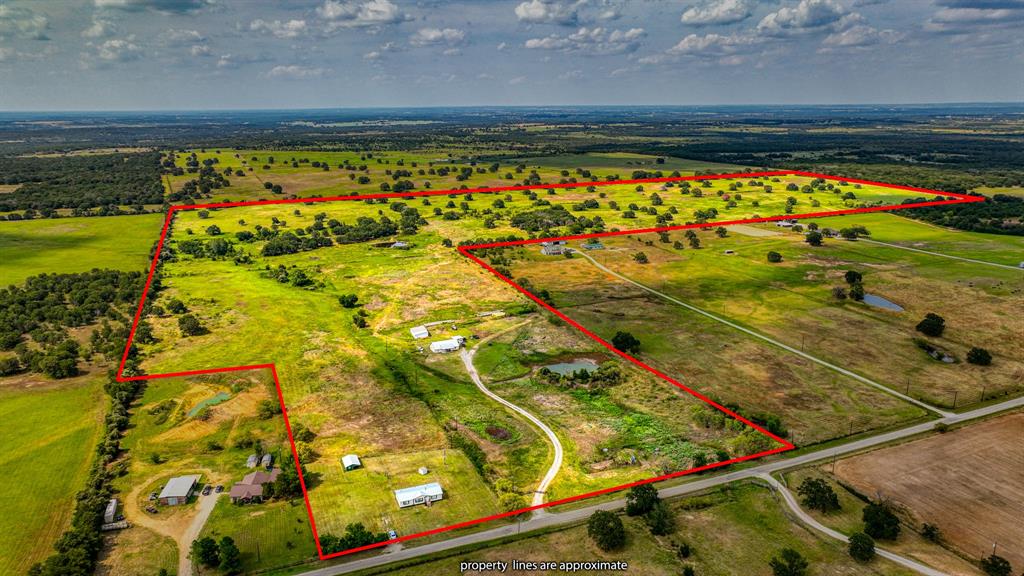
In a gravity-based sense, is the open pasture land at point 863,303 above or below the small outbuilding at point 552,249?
below

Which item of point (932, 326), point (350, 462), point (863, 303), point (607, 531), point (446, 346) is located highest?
point (932, 326)

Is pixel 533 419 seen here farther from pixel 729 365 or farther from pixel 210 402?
pixel 210 402

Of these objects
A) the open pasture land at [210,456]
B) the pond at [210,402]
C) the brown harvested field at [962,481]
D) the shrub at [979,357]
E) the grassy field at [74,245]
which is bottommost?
the open pasture land at [210,456]

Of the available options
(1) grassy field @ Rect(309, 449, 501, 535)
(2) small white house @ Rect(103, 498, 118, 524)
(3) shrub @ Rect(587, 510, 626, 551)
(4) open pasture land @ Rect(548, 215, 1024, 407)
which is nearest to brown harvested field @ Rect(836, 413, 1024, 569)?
(4) open pasture land @ Rect(548, 215, 1024, 407)

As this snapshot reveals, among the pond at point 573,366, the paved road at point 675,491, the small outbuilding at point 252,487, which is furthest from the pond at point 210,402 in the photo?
the pond at point 573,366

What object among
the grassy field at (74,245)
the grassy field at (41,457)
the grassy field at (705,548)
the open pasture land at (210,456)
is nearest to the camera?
the grassy field at (705,548)

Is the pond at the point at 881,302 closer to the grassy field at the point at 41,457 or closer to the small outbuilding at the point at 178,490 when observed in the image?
the small outbuilding at the point at 178,490

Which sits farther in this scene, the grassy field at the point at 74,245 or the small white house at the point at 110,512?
the grassy field at the point at 74,245

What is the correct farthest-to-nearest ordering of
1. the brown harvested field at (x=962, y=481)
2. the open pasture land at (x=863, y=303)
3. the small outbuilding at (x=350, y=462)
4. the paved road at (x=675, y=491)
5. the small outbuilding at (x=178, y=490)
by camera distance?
the open pasture land at (x=863, y=303) < the small outbuilding at (x=350, y=462) < the small outbuilding at (x=178, y=490) < the brown harvested field at (x=962, y=481) < the paved road at (x=675, y=491)

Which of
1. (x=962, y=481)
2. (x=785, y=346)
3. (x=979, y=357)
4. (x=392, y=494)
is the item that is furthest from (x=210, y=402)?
(x=979, y=357)
